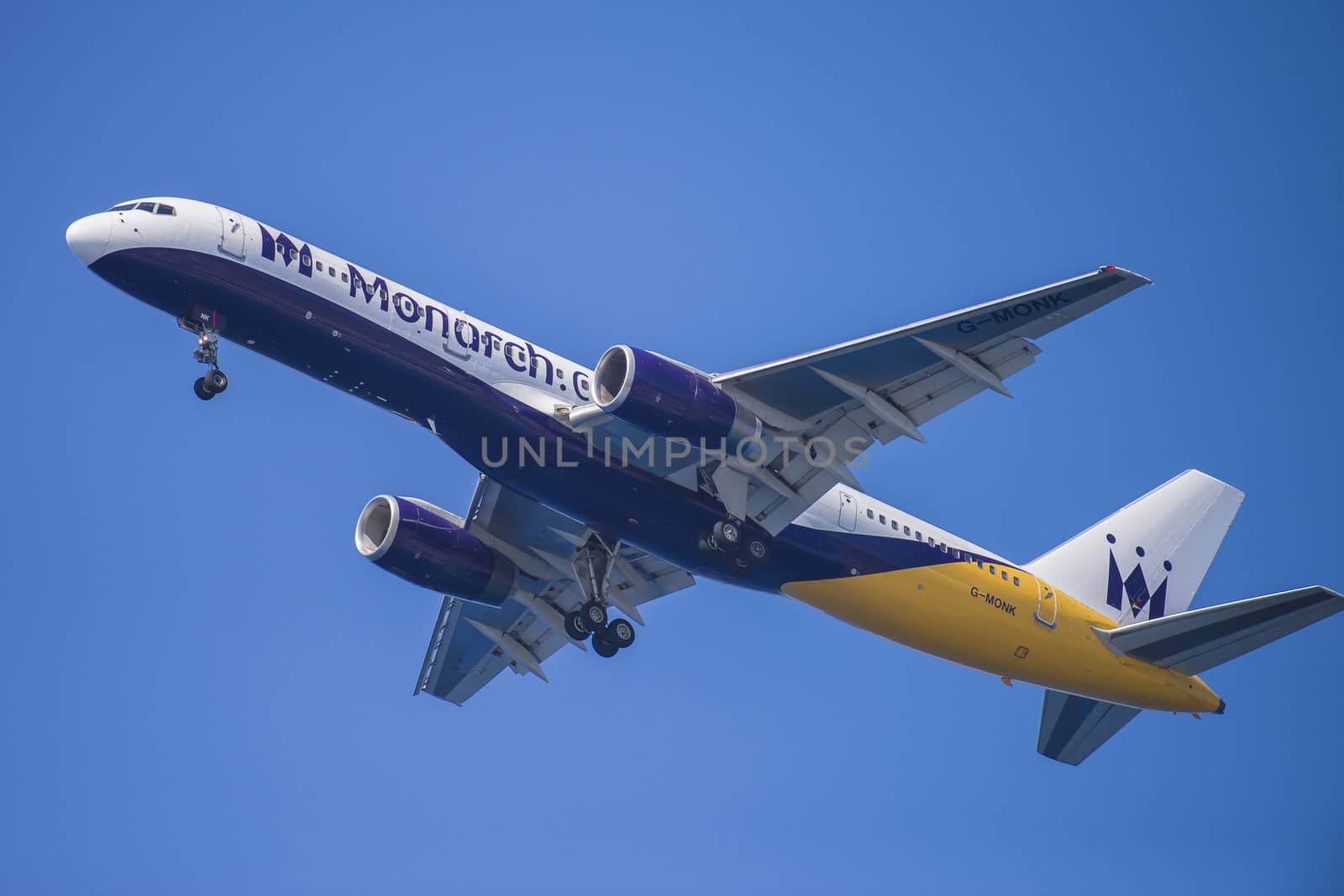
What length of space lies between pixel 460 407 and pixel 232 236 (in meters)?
5.26

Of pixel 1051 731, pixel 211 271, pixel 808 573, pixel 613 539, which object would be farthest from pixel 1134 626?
pixel 211 271

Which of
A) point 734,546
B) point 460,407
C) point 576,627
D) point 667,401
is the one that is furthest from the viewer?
point 576,627

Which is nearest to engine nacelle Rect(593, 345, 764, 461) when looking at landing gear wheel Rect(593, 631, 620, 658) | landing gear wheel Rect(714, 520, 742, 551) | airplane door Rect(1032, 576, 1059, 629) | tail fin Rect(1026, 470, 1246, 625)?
landing gear wheel Rect(714, 520, 742, 551)

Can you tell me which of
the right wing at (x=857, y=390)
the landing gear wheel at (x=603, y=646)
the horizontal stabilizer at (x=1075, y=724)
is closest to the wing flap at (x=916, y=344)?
the right wing at (x=857, y=390)

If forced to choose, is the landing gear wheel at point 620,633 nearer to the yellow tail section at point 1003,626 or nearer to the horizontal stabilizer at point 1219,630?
the yellow tail section at point 1003,626

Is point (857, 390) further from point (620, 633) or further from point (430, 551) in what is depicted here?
point (430, 551)

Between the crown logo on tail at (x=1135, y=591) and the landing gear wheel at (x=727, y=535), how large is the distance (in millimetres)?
10163

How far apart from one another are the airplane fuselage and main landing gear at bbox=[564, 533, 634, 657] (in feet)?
8.39

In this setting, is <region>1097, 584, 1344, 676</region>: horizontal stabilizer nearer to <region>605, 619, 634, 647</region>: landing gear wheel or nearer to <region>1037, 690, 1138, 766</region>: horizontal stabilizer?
<region>1037, 690, 1138, 766</region>: horizontal stabilizer

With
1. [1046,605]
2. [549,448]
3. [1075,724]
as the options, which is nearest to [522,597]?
[549,448]

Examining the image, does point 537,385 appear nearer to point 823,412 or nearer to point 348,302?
point 348,302

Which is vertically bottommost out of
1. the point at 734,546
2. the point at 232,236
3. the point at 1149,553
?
Result: the point at 734,546

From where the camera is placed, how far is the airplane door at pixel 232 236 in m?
26.0

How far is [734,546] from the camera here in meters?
28.4
